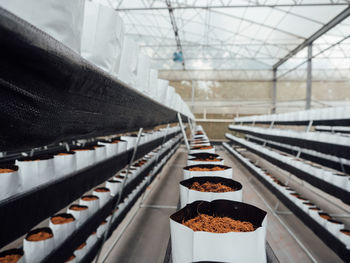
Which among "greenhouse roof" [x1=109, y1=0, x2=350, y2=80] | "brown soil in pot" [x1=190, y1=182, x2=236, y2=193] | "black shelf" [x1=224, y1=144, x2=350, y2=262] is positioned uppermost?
"greenhouse roof" [x1=109, y1=0, x2=350, y2=80]

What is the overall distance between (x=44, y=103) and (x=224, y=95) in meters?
11.9

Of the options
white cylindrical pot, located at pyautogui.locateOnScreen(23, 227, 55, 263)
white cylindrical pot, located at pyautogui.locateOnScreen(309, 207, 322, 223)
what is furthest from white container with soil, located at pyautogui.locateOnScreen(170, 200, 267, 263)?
white cylindrical pot, located at pyautogui.locateOnScreen(309, 207, 322, 223)

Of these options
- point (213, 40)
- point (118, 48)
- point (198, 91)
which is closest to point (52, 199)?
point (118, 48)

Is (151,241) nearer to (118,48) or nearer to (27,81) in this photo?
(118,48)

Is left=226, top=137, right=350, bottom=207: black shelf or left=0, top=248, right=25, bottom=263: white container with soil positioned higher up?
left=226, top=137, right=350, bottom=207: black shelf

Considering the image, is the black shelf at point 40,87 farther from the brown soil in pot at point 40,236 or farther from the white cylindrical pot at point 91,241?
the white cylindrical pot at point 91,241

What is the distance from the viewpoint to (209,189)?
29.4 inches

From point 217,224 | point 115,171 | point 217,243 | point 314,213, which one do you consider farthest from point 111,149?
point 314,213

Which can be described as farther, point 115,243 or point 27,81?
point 115,243

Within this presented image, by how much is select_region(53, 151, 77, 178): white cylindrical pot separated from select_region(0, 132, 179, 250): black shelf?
0.04 meters

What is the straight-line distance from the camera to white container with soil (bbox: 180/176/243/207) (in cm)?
65

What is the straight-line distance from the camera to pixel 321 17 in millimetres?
6539

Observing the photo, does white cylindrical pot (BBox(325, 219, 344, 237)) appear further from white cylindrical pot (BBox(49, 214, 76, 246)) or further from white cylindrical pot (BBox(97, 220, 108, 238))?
white cylindrical pot (BBox(49, 214, 76, 246))

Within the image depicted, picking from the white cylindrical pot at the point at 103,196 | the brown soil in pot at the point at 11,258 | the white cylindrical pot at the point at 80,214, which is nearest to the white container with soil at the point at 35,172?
the brown soil in pot at the point at 11,258
